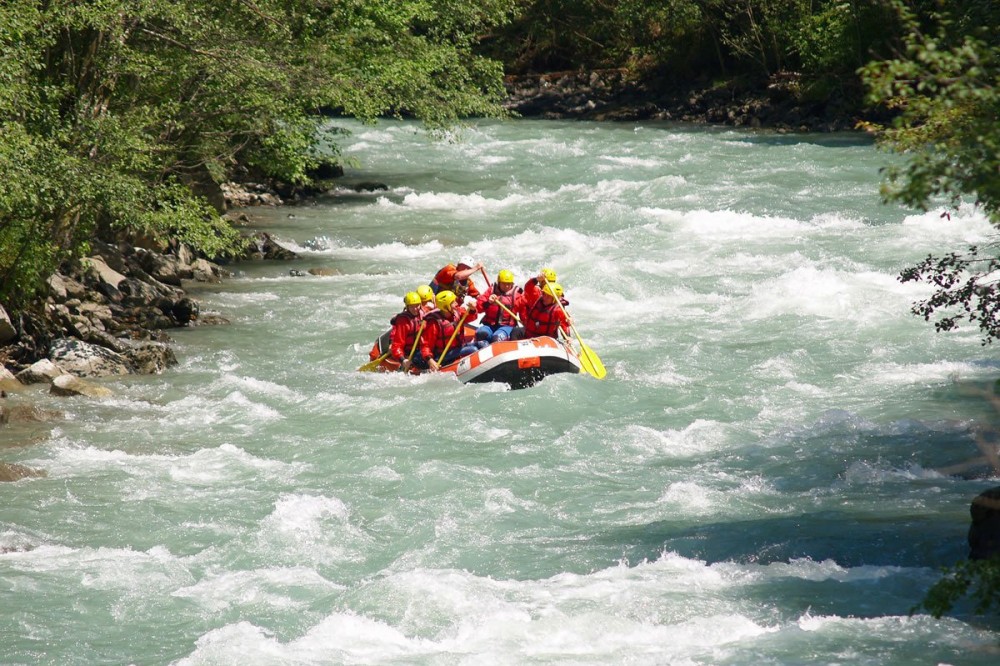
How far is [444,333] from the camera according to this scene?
42.4ft

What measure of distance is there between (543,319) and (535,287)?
0.40m

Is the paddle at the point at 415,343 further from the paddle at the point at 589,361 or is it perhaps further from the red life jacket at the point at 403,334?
the paddle at the point at 589,361

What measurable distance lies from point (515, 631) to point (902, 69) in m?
3.80

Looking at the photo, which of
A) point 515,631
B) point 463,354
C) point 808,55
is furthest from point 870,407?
point 808,55

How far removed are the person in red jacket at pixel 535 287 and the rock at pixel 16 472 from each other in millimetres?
5373

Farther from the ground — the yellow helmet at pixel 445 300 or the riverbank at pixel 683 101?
the riverbank at pixel 683 101

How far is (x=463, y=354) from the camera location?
12.6m

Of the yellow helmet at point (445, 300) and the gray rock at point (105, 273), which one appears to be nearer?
the yellow helmet at point (445, 300)

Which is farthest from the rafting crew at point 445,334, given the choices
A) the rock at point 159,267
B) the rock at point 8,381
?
the rock at point 159,267

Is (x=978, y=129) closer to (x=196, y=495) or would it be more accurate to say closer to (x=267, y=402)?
(x=196, y=495)

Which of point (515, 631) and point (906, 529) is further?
point (906, 529)

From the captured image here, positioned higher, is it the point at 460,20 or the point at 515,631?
the point at 460,20

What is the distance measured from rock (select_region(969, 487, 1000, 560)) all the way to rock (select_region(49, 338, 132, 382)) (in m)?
8.65

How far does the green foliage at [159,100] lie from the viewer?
1145 cm
